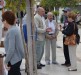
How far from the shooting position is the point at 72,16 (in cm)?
995

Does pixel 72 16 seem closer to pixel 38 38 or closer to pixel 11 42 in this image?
pixel 38 38

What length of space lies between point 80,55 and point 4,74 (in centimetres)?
696

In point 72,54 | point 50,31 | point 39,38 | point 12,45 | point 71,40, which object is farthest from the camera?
point 50,31

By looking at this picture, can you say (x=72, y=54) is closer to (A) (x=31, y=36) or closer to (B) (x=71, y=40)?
(B) (x=71, y=40)

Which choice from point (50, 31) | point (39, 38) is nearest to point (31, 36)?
point (39, 38)

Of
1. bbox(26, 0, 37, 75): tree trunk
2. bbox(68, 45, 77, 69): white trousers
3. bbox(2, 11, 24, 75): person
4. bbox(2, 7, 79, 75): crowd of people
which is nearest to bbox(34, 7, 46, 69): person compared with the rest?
bbox(2, 7, 79, 75): crowd of people

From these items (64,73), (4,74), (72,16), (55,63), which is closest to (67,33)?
(72,16)

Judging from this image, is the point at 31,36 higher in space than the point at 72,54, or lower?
higher

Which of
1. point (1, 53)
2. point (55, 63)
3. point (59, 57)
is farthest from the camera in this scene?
point (59, 57)

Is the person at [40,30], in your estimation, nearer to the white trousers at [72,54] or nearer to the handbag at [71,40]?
the handbag at [71,40]

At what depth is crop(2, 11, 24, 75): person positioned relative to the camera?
6.15 meters

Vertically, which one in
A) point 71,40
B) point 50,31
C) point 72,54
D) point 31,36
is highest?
point 31,36

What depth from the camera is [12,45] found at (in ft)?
20.1

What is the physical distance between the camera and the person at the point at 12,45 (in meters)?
6.15
